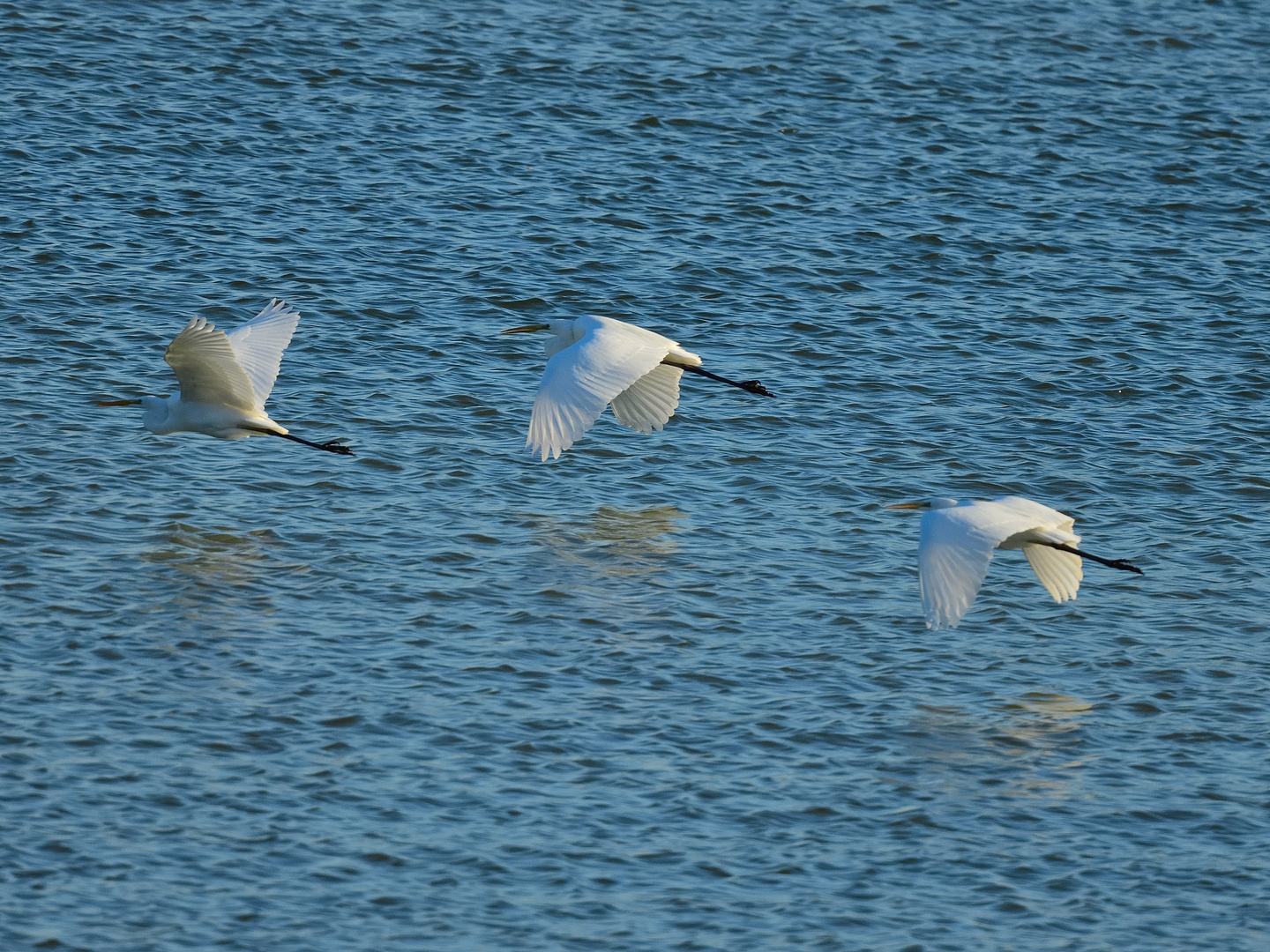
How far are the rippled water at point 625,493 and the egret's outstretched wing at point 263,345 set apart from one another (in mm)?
671

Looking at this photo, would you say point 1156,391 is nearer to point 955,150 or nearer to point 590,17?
point 955,150

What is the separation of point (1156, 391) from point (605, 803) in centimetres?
608

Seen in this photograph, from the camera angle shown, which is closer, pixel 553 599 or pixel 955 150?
pixel 553 599

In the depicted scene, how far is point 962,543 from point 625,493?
261 cm

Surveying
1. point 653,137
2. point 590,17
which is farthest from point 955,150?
point 590,17

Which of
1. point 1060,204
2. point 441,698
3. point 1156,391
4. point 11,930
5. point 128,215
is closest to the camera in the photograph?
point 11,930

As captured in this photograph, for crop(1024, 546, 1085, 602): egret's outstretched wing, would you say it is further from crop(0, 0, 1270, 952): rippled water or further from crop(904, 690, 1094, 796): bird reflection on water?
crop(904, 690, 1094, 796): bird reflection on water

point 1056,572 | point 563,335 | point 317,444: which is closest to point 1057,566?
point 1056,572

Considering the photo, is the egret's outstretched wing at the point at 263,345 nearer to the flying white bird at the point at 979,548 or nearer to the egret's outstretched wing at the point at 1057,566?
the flying white bird at the point at 979,548

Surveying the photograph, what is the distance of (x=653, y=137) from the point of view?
52.7ft

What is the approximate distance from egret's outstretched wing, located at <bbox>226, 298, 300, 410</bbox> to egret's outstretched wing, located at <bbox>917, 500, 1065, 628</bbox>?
11.3 feet

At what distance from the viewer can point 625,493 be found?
33.5ft

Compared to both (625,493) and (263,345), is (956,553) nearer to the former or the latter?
(625,493)

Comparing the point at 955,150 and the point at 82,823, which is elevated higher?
the point at 955,150
